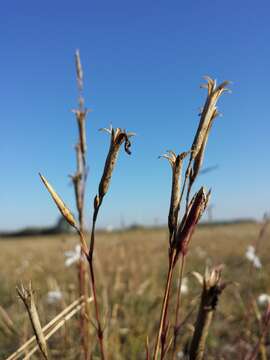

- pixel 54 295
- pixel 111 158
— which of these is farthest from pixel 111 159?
pixel 54 295

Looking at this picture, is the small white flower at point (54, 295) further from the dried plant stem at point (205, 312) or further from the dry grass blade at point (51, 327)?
the dried plant stem at point (205, 312)

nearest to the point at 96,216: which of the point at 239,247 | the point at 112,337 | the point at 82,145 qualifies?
the point at 82,145

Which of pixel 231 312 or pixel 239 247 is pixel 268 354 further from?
pixel 239 247

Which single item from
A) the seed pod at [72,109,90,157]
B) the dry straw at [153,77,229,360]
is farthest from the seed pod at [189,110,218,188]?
the seed pod at [72,109,90,157]

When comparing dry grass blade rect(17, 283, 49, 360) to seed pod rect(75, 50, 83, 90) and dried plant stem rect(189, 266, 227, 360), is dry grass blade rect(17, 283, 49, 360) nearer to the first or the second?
dried plant stem rect(189, 266, 227, 360)

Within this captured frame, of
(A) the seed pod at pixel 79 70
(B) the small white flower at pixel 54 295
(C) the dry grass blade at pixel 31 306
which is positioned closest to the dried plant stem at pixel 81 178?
(A) the seed pod at pixel 79 70

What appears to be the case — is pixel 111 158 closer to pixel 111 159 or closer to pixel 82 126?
pixel 111 159

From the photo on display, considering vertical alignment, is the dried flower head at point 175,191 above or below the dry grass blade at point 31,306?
above

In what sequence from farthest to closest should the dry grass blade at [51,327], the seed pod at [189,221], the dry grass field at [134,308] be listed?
1. the dry grass field at [134,308]
2. the dry grass blade at [51,327]
3. the seed pod at [189,221]
